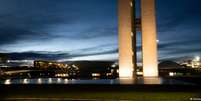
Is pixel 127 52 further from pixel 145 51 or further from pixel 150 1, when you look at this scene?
pixel 150 1

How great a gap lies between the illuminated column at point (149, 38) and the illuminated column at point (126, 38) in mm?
1544

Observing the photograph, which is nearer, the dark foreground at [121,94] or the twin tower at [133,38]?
the dark foreground at [121,94]

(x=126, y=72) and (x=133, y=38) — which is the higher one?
(x=133, y=38)

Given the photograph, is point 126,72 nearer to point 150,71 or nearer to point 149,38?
point 150,71

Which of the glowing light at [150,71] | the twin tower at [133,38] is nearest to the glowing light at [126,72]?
the twin tower at [133,38]

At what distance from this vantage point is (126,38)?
4525 cm

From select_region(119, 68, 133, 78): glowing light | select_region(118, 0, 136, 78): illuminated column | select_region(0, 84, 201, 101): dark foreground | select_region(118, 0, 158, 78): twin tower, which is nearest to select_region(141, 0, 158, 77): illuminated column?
select_region(118, 0, 158, 78): twin tower

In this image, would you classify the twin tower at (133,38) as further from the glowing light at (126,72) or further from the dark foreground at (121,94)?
the dark foreground at (121,94)

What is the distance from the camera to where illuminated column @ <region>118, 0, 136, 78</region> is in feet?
146

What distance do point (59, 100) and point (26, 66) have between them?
121 metres

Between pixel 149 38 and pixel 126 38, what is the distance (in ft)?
9.11

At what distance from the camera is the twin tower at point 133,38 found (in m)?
43.4

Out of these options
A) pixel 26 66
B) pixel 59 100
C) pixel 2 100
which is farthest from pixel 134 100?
pixel 26 66

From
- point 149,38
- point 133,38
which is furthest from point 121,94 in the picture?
point 133,38
